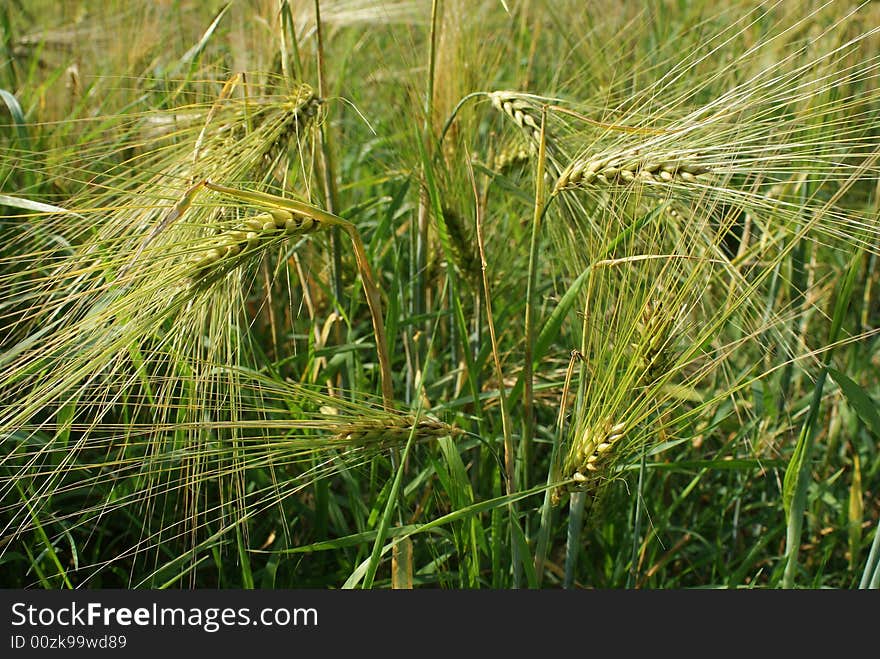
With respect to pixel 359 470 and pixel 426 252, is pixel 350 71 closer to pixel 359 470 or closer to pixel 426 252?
pixel 426 252

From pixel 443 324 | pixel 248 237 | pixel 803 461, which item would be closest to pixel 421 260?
pixel 443 324

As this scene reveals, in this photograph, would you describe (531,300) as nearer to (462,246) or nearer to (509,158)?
(462,246)

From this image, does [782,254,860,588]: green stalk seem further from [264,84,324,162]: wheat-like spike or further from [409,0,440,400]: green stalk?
[264,84,324,162]: wheat-like spike

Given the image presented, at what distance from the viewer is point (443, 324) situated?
1891mm

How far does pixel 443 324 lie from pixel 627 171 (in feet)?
2.77

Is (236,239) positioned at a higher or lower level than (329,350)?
higher

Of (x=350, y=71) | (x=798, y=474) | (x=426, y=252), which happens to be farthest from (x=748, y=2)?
(x=798, y=474)

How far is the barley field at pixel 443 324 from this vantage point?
109 cm

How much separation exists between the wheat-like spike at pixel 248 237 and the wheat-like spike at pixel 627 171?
36 centimetres

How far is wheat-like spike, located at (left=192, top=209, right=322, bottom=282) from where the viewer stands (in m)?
1.05

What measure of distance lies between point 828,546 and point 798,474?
0.51m

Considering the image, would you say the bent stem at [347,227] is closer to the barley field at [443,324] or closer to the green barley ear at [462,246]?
the barley field at [443,324]

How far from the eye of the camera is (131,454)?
161cm

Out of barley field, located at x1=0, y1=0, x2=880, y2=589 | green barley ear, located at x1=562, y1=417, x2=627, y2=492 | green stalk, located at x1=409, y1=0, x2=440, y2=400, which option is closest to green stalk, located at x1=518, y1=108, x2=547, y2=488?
barley field, located at x1=0, y1=0, x2=880, y2=589
